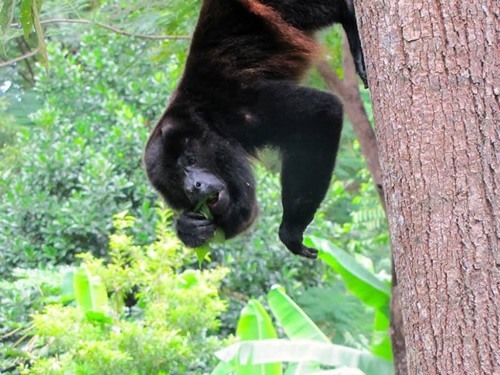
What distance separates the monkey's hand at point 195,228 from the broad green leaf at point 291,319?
2260 millimetres

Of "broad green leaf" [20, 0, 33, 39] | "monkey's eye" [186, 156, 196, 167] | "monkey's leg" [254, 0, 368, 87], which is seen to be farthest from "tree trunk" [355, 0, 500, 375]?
"monkey's eye" [186, 156, 196, 167]

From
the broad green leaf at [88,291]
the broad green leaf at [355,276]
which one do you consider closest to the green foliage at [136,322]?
the broad green leaf at [88,291]

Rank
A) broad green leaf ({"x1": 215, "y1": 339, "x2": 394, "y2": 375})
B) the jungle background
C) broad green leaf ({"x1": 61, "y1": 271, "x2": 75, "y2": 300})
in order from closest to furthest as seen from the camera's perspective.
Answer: broad green leaf ({"x1": 215, "y1": 339, "x2": 394, "y2": 375}), the jungle background, broad green leaf ({"x1": 61, "y1": 271, "x2": 75, "y2": 300})

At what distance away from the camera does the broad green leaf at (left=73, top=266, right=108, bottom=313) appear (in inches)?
233

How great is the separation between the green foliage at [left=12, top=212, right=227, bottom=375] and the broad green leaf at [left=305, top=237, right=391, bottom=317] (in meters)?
0.83

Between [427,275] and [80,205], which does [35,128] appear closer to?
[80,205]

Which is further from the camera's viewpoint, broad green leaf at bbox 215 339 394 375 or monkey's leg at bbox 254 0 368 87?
broad green leaf at bbox 215 339 394 375

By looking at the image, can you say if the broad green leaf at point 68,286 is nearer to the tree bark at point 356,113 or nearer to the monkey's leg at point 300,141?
the tree bark at point 356,113

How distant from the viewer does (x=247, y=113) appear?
3625 mm

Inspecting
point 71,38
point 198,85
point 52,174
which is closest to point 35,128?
point 52,174

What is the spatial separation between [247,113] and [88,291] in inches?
111

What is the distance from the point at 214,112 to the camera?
3646mm

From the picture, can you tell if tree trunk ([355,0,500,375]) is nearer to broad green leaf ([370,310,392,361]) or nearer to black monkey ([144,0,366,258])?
black monkey ([144,0,366,258])

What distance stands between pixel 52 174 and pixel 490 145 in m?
6.27
